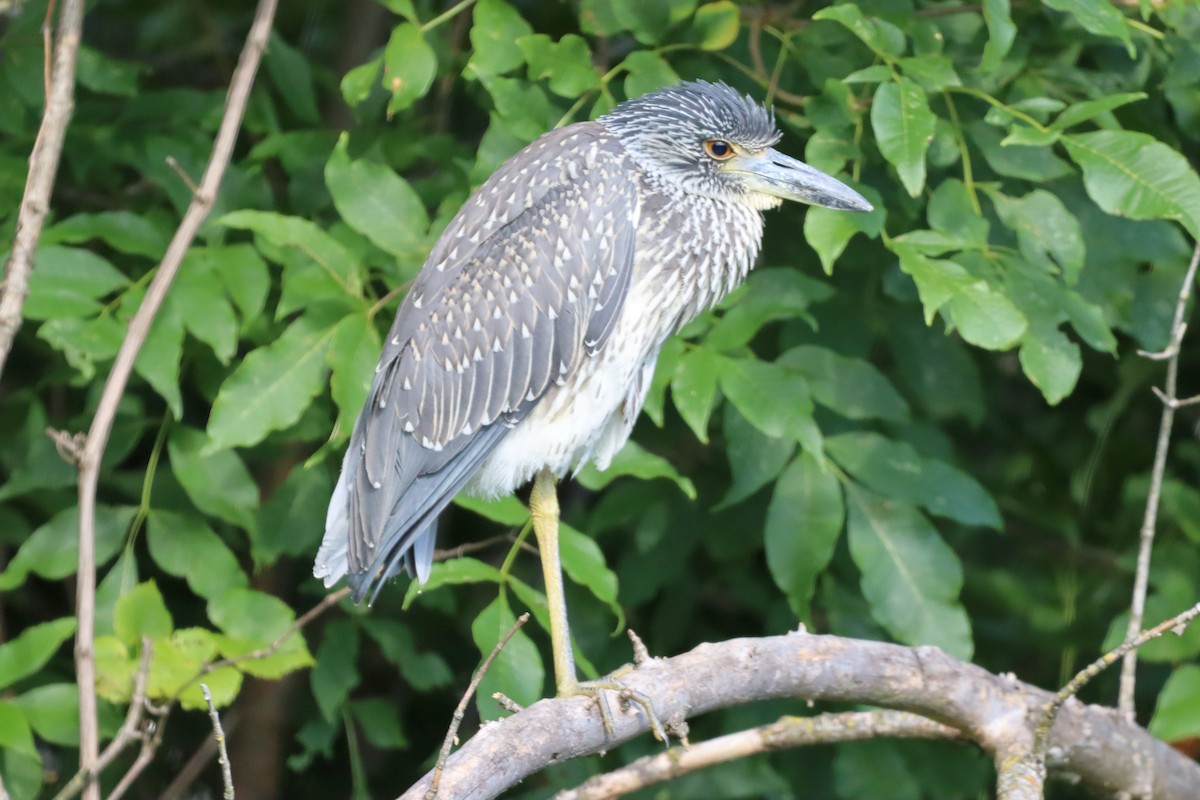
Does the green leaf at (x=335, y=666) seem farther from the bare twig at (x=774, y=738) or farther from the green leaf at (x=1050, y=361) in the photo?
the green leaf at (x=1050, y=361)

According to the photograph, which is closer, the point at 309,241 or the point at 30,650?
the point at 30,650

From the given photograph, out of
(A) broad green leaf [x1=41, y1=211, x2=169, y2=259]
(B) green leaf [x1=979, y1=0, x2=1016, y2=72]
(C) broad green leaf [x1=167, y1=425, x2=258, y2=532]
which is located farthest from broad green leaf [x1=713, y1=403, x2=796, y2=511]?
(A) broad green leaf [x1=41, y1=211, x2=169, y2=259]

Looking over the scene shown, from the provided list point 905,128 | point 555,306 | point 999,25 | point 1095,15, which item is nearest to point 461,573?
point 555,306

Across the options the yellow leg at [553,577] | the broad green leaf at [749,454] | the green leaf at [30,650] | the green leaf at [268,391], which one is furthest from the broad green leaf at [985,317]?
the green leaf at [30,650]

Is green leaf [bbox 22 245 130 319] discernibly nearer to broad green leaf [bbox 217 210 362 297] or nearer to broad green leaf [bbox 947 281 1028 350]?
broad green leaf [bbox 217 210 362 297]

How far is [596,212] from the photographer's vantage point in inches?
97.7

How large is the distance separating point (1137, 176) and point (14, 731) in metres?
2.14

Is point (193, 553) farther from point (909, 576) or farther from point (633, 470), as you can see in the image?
point (909, 576)

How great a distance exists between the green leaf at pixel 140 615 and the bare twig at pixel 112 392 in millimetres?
179

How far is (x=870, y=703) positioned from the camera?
238 cm

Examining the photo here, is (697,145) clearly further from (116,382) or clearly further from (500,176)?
(116,382)

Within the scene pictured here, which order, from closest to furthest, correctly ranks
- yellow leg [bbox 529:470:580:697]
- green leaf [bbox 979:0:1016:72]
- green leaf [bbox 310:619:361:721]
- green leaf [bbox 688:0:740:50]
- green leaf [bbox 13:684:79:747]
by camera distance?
green leaf [bbox 979:0:1016:72] → yellow leg [bbox 529:470:580:697] → green leaf [bbox 13:684:79:747] → green leaf [bbox 688:0:740:50] → green leaf [bbox 310:619:361:721]

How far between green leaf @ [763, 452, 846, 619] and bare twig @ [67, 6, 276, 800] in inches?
47.6

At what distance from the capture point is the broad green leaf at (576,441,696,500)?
2.57m
